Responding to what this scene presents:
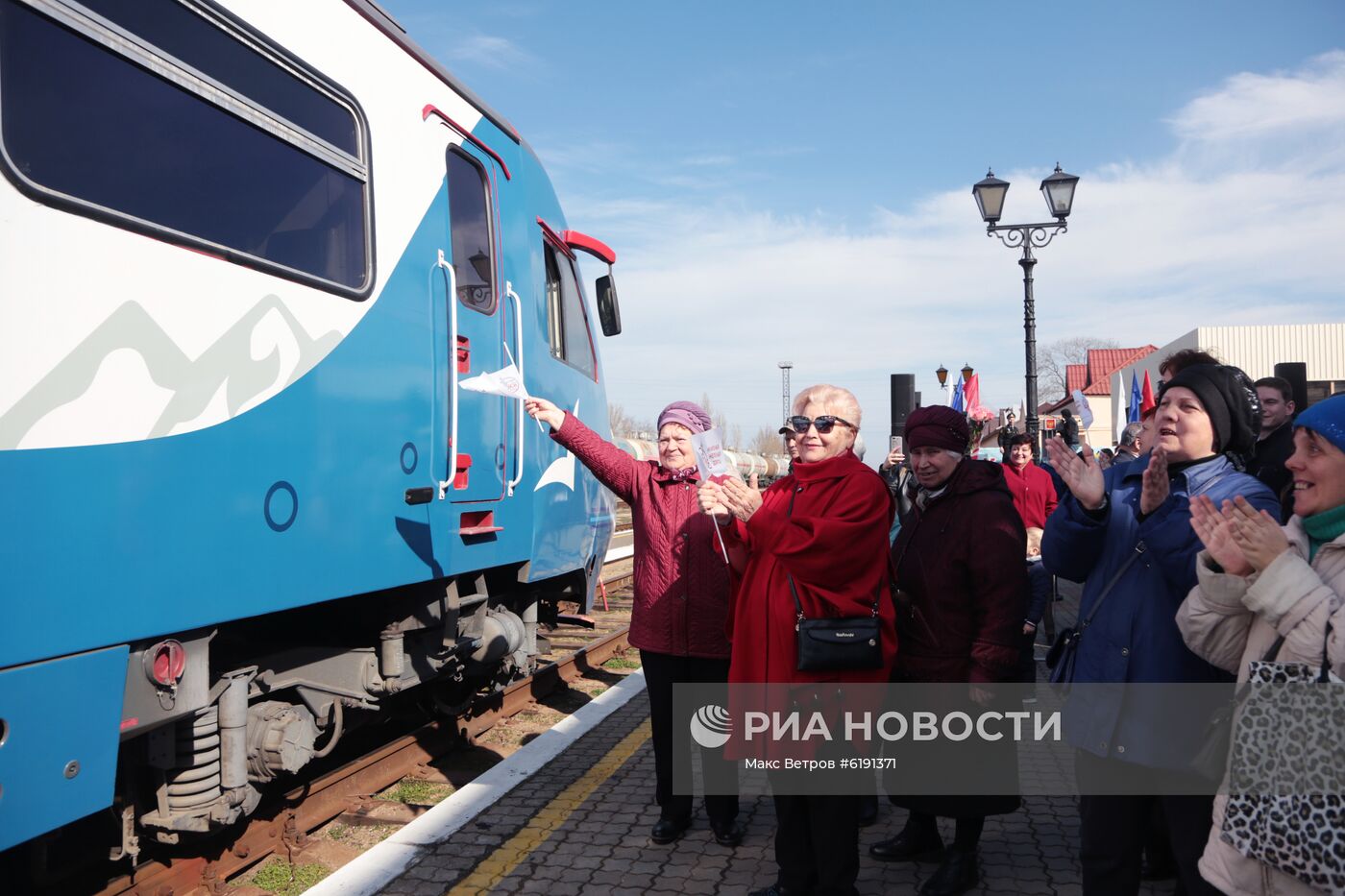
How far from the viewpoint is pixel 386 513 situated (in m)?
3.96

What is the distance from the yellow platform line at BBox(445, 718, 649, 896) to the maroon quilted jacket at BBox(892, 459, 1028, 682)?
1.82 metres

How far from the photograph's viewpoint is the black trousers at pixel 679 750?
4.59 metres

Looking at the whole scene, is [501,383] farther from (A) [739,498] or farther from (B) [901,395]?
(B) [901,395]

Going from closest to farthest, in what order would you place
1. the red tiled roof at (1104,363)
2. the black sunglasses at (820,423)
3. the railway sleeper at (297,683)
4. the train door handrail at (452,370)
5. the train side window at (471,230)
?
the railway sleeper at (297,683)
the black sunglasses at (820,423)
the train door handrail at (452,370)
the train side window at (471,230)
the red tiled roof at (1104,363)

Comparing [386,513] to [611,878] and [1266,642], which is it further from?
[1266,642]

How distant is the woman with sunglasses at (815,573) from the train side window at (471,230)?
71.5 inches

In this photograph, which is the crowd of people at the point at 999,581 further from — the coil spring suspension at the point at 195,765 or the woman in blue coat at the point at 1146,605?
the coil spring suspension at the point at 195,765

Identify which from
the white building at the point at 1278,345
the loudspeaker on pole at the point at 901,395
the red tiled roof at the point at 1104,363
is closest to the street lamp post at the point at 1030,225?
the loudspeaker on pole at the point at 901,395

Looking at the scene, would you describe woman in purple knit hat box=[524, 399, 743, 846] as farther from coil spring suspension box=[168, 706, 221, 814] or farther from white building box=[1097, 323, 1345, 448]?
white building box=[1097, 323, 1345, 448]

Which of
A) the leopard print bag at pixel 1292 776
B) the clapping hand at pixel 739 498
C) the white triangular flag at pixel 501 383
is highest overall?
the white triangular flag at pixel 501 383

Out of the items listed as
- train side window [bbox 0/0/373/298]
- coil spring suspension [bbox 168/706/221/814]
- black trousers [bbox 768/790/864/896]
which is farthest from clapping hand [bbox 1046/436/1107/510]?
coil spring suspension [bbox 168/706/221/814]

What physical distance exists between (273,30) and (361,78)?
0.52 m

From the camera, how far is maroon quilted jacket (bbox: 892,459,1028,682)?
3.86 meters

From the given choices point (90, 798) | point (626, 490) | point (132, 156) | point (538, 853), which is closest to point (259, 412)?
point (132, 156)
